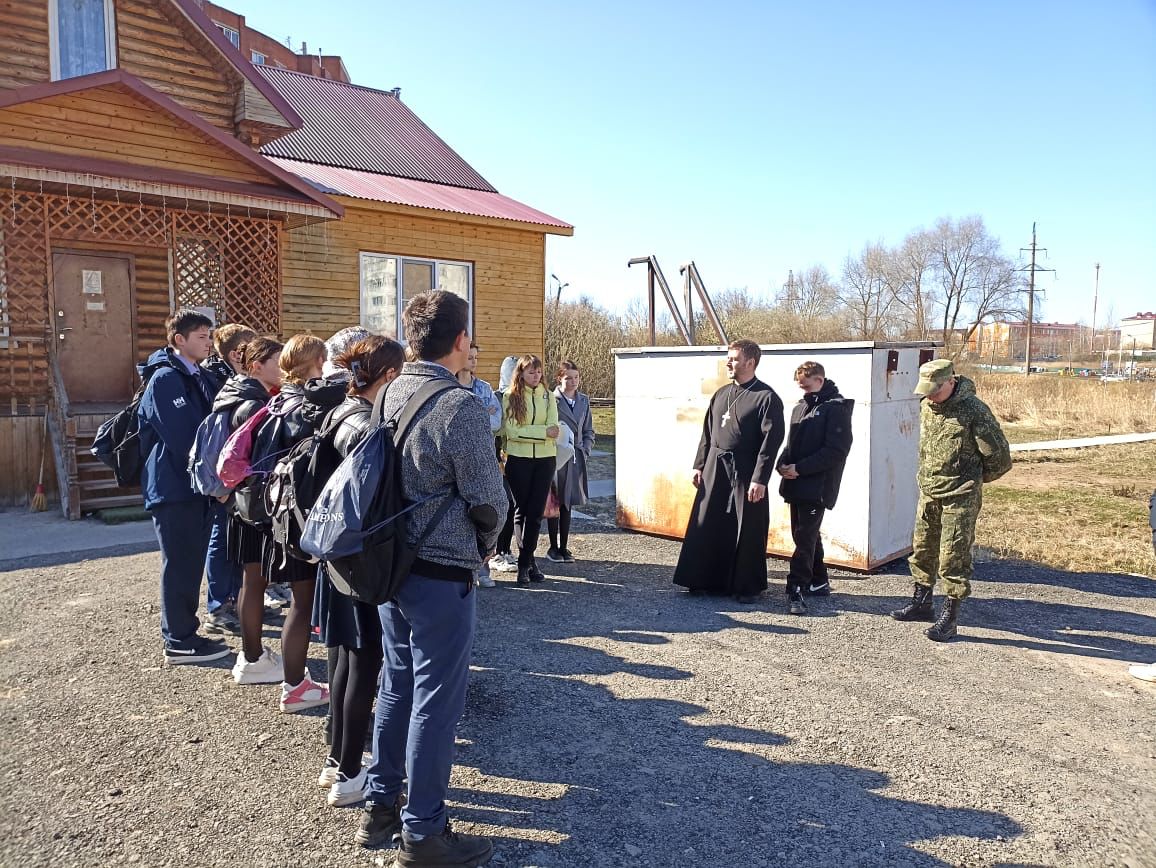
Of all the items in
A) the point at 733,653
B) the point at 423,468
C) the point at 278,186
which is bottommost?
the point at 733,653

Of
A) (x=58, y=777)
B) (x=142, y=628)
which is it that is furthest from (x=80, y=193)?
(x=58, y=777)

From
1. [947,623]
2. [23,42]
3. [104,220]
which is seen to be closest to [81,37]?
[23,42]

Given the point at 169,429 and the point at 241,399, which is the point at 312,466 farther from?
the point at 169,429

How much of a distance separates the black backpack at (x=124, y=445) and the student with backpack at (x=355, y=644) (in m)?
2.10

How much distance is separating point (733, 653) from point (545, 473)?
2.21 meters

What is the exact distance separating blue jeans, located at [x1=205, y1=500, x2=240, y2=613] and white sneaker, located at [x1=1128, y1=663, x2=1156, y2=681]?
17.5 feet

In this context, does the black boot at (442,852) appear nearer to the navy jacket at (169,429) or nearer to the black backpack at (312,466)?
the black backpack at (312,466)

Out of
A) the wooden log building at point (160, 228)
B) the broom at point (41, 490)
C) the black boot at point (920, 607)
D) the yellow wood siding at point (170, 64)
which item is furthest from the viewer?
the yellow wood siding at point (170, 64)

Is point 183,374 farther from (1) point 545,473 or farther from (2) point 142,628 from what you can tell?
(1) point 545,473

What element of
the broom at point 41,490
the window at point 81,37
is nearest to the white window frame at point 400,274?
the window at point 81,37

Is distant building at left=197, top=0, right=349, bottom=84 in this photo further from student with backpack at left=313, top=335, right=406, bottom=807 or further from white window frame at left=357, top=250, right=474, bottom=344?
student with backpack at left=313, top=335, right=406, bottom=807

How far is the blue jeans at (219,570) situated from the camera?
16.3 ft

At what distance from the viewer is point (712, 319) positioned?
9570 millimetres

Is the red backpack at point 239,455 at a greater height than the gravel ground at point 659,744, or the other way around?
the red backpack at point 239,455
